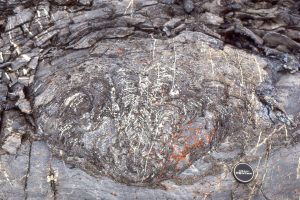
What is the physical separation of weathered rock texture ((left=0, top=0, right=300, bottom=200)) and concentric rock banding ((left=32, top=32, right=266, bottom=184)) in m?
0.01

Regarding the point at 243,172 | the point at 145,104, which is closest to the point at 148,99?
the point at 145,104

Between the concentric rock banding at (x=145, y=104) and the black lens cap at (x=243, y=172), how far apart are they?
0.45 meters

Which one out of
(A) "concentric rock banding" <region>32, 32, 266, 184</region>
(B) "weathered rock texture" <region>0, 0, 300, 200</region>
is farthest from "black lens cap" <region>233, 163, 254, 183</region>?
(A) "concentric rock banding" <region>32, 32, 266, 184</region>

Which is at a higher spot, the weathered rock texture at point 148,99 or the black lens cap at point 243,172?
the weathered rock texture at point 148,99

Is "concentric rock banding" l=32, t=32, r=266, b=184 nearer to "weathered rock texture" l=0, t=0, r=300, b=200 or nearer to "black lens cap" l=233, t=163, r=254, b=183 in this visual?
"weathered rock texture" l=0, t=0, r=300, b=200

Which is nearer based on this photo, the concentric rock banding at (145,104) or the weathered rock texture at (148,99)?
the weathered rock texture at (148,99)

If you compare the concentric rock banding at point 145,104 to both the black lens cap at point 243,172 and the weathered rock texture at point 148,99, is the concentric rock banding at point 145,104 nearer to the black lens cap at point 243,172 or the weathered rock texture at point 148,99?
the weathered rock texture at point 148,99

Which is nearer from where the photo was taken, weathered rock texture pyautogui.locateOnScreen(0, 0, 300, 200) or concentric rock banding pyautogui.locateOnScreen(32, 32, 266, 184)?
weathered rock texture pyautogui.locateOnScreen(0, 0, 300, 200)

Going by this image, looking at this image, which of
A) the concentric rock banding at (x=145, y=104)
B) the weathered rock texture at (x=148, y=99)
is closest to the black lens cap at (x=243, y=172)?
the weathered rock texture at (x=148, y=99)

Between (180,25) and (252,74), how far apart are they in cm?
126

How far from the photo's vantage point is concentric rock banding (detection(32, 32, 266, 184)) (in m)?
4.98

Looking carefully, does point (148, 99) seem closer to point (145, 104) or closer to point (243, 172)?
point (145, 104)

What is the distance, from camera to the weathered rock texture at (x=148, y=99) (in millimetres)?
4844

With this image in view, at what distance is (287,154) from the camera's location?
16.5ft
